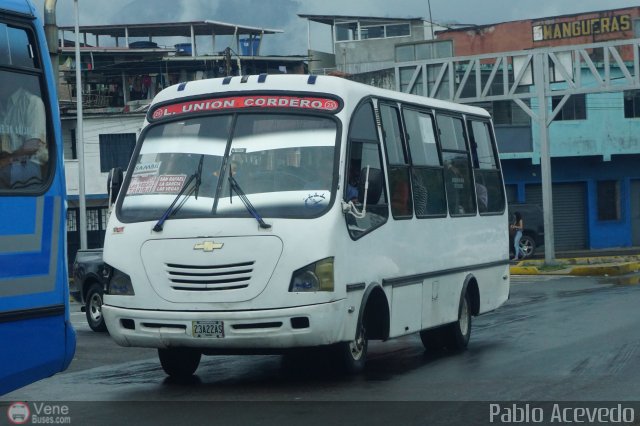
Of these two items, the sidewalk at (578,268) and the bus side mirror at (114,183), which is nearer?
the bus side mirror at (114,183)

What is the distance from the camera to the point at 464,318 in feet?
45.8

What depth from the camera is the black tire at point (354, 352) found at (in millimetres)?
10742

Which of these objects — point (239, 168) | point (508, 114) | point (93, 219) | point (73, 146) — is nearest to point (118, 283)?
point (239, 168)

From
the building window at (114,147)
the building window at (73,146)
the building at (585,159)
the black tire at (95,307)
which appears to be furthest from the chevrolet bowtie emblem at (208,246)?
the building window at (73,146)

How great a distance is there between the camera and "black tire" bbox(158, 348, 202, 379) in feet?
37.4

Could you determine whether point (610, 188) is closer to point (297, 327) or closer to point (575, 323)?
point (575, 323)

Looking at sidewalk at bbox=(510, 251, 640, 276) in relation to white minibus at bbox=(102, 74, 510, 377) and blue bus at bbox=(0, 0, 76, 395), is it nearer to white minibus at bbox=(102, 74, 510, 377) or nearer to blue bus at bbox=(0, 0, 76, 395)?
white minibus at bbox=(102, 74, 510, 377)

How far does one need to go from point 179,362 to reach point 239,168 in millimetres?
2198

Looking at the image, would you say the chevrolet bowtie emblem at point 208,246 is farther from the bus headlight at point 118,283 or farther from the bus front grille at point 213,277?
the bus headlight at point 118,283

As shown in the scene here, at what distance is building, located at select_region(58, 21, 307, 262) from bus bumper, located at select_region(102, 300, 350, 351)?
28.0m

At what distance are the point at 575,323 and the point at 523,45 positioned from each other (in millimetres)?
36558

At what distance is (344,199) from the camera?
10.6 m

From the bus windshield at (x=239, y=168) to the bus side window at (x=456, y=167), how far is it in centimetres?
322

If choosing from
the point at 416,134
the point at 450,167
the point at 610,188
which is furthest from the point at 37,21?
the point at 610,188
